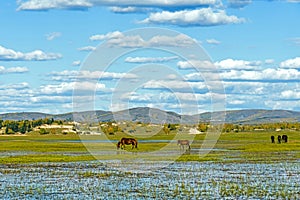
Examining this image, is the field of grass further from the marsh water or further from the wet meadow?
the marsh water

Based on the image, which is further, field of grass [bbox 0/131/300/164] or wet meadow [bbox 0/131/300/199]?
field of grass [bbox 0/131/300/164]

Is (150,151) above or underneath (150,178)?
above

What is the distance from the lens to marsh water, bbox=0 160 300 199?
27.4m

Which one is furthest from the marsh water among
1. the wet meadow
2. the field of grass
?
the field of grass

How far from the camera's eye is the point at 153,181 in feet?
107

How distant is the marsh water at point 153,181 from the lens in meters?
27.4

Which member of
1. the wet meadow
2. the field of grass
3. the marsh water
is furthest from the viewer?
the field of grass

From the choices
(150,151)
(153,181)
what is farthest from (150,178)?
(150,151)

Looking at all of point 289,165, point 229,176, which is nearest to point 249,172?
point 229,176

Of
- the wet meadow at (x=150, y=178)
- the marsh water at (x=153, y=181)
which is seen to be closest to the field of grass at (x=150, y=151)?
the wet meadow at (x=150, y=178)

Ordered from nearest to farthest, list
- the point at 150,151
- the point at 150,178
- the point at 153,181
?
the point at 153,181, the point at 150,178, the point at 150,151

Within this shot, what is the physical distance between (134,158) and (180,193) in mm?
21996

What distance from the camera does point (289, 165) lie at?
136ft

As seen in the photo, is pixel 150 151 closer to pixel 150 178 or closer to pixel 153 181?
pixel 150 178
